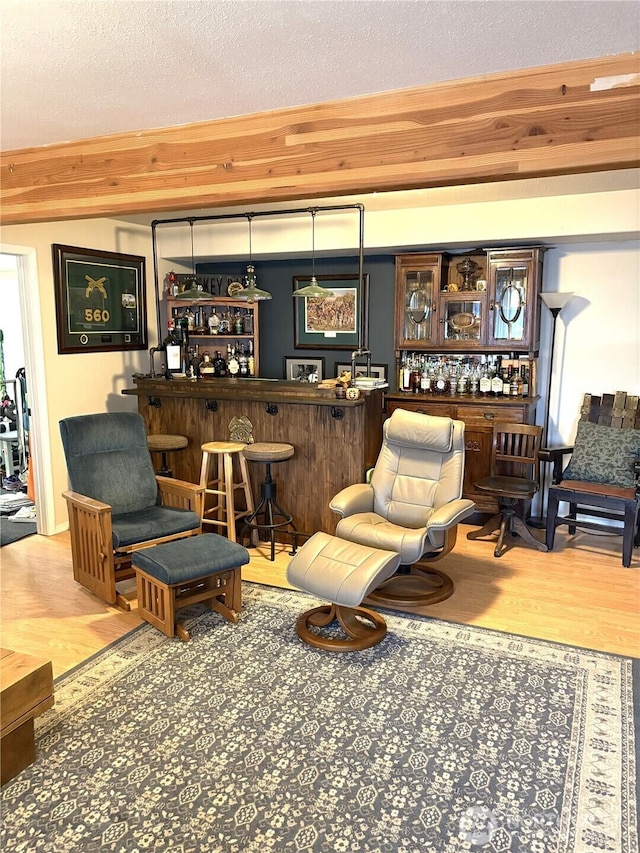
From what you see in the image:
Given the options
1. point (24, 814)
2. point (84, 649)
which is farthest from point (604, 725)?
point (84, 649)

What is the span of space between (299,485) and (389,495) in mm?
859

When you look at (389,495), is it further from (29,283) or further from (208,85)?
(29,283)

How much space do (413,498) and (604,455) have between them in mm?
1733

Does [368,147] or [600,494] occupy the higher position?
[368,147]

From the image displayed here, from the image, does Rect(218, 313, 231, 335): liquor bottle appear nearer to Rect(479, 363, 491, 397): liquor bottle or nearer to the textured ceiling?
Rect(479, 363, 491, 397): liquor bottle

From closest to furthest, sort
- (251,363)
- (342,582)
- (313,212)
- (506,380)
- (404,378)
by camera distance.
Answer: (342,582) → (313,212) → (506,380) → (404,378) → (251,363)

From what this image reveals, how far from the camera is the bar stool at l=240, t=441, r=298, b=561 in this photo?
14.4ft

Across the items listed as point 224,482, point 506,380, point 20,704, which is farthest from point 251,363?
point 20,704

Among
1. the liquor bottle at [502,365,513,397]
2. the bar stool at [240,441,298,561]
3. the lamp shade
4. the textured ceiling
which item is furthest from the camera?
the liquor bottle at [502,365,513,397]

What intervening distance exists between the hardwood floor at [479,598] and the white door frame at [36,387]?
0.28 m

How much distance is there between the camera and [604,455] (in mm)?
4801

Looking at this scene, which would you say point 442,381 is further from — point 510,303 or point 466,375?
point 510,303

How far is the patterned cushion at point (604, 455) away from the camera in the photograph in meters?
4.72

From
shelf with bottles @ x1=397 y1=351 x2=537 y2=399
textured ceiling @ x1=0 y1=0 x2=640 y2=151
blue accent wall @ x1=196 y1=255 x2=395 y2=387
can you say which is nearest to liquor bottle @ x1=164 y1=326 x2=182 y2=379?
blue accent wall @ x1=196 y1=255 x2=395 y2=387
